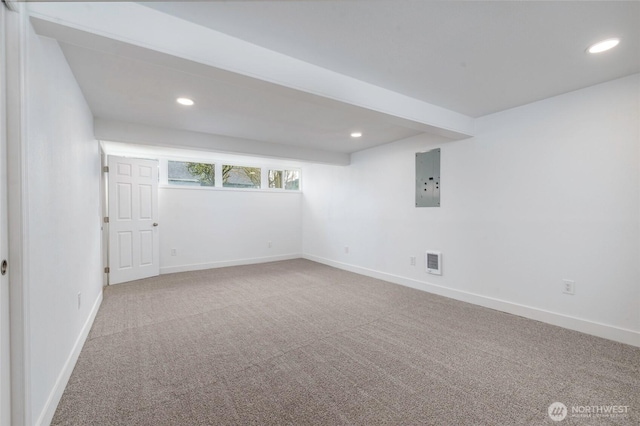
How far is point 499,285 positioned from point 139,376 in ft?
11.9

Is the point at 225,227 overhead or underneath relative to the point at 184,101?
underneath

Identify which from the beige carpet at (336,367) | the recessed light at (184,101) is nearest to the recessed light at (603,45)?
the beige carpet at (336,367)

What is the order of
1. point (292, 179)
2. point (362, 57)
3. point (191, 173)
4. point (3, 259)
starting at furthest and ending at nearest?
point (292, 179) < point (191, 173) < point (362, 57) < point (3, 259)

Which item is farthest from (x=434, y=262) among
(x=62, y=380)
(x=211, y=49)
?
(x=62, y=380)

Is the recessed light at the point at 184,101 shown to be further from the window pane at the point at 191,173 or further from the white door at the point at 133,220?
the window pane at the point at 191,173

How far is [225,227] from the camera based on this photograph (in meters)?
5.90

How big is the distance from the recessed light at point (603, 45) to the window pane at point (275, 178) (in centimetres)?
553

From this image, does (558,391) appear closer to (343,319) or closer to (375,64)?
(343,319)

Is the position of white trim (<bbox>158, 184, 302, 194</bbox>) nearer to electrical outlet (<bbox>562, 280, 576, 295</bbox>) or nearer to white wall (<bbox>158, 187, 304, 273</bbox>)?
white wall (<bbox>158, 187, 304, 273</bbox>)

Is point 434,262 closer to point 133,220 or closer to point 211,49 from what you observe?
point 211,49

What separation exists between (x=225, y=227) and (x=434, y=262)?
4068 mm

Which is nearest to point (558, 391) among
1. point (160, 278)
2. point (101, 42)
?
point (101, 42)

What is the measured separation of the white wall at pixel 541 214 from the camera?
2.50 meters

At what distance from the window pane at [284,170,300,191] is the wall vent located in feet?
12.5
